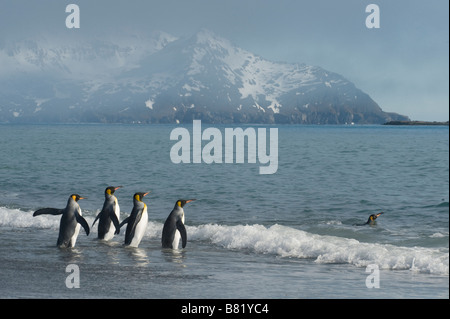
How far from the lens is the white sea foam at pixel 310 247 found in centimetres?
1253

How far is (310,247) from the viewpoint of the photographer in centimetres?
1423

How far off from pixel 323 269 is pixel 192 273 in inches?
97.5

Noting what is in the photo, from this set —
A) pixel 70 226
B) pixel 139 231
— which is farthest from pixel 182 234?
pixel 70 226

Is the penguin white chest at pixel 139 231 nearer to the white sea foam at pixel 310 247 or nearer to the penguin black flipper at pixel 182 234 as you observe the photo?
the penguin black flipper at pixel 182 234

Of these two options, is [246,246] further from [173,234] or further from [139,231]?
[139,231]

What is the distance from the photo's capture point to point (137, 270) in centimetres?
1162

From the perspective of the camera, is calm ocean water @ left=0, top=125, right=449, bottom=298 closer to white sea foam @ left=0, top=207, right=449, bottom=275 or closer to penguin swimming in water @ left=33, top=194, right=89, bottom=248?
white sea foam @ left=0, top=207, right=449, bottom=275

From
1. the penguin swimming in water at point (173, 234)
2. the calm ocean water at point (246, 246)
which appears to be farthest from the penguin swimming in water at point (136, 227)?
the penguin swimming in water at point (173, 234)

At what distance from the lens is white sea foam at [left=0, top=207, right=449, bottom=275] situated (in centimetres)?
1253

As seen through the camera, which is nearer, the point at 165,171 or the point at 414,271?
the point at 414,271
